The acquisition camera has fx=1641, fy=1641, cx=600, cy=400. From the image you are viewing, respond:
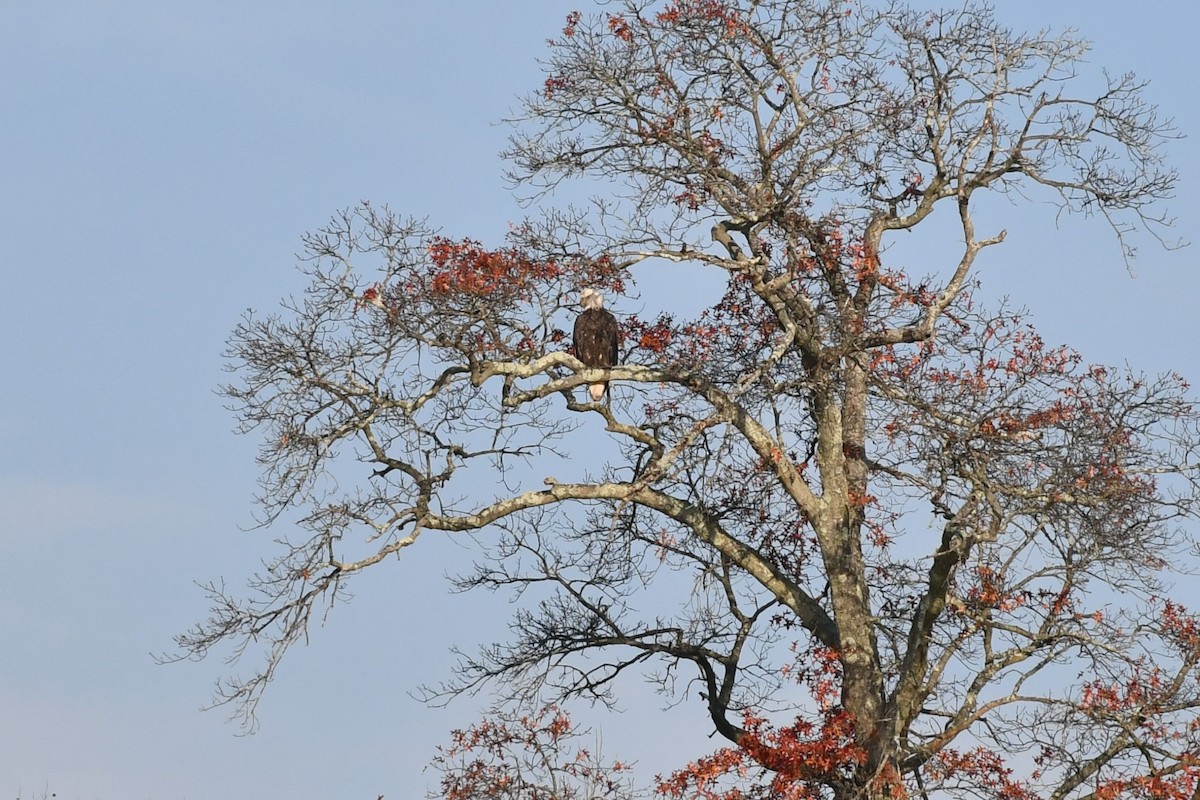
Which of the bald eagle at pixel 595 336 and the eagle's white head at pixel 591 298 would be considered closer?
the bald eagle at pixel 595 336

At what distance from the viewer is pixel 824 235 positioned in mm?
14969

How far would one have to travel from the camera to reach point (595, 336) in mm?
14477

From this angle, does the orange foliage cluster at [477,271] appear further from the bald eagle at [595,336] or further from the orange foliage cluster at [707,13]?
the orange foliage cluster at [707,13]

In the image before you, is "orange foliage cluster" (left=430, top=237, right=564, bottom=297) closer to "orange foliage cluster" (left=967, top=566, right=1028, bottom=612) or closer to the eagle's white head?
the eagle's white head

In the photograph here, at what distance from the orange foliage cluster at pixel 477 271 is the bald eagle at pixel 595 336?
1.68 ft

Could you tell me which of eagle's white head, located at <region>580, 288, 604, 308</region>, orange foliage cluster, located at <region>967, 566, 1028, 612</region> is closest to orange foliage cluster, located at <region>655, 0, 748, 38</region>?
eagle's white head, located at <region>580, 288, 604, 308</region>

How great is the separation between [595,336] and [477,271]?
1286 millimetres

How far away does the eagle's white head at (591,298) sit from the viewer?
14.6 metres

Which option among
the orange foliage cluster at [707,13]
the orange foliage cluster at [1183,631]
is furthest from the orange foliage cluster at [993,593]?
Answer: the orange foliage cluster at [707,13]

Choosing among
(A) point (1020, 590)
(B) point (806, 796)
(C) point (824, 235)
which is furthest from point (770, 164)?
(B) point (806, 796)

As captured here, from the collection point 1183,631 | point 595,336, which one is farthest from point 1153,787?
point 595,336

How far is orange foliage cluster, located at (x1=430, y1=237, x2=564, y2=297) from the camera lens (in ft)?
44.9

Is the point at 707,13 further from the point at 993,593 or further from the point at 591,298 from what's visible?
the point at 993,593

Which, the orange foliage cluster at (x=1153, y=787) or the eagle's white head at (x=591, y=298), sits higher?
the eagle's white head at (x=591, y=298)
